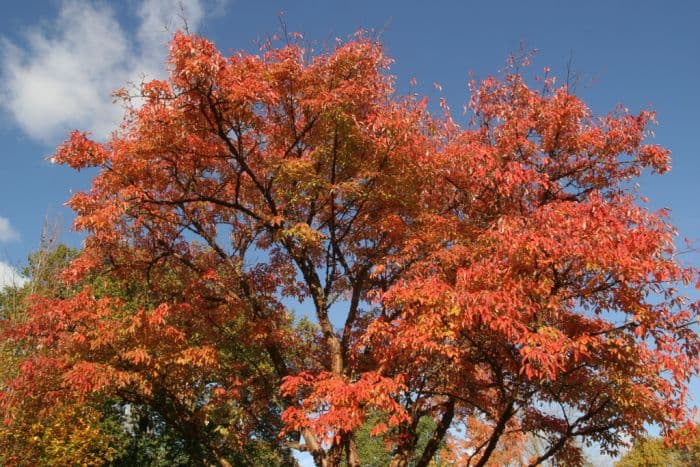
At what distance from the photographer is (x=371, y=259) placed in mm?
9312

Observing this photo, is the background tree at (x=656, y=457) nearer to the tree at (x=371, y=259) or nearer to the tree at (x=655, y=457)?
the tree at (x=655, y=457)

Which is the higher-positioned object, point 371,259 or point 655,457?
point 371,259

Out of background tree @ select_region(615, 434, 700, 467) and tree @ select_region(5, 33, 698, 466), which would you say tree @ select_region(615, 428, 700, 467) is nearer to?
background tree @ select_region(615, 434, 700, 467)

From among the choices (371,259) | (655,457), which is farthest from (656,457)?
(371,259)

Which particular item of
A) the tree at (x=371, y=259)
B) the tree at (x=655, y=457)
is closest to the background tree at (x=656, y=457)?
the tree at (x=655, y=457)

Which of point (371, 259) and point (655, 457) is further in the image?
point (655, 457)

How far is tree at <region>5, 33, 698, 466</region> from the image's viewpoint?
245 inches

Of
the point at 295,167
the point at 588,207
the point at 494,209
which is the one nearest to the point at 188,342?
the point at 295,167

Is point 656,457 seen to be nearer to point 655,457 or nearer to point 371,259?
point 655,457

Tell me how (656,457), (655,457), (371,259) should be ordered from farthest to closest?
1. (656,457)
2. (655,457)
3. (371,259)

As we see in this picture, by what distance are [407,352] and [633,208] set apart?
3.36 m

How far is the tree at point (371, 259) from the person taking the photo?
20.4 feet

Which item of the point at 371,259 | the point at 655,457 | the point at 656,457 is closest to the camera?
the point at 371,259

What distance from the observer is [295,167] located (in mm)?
7961
